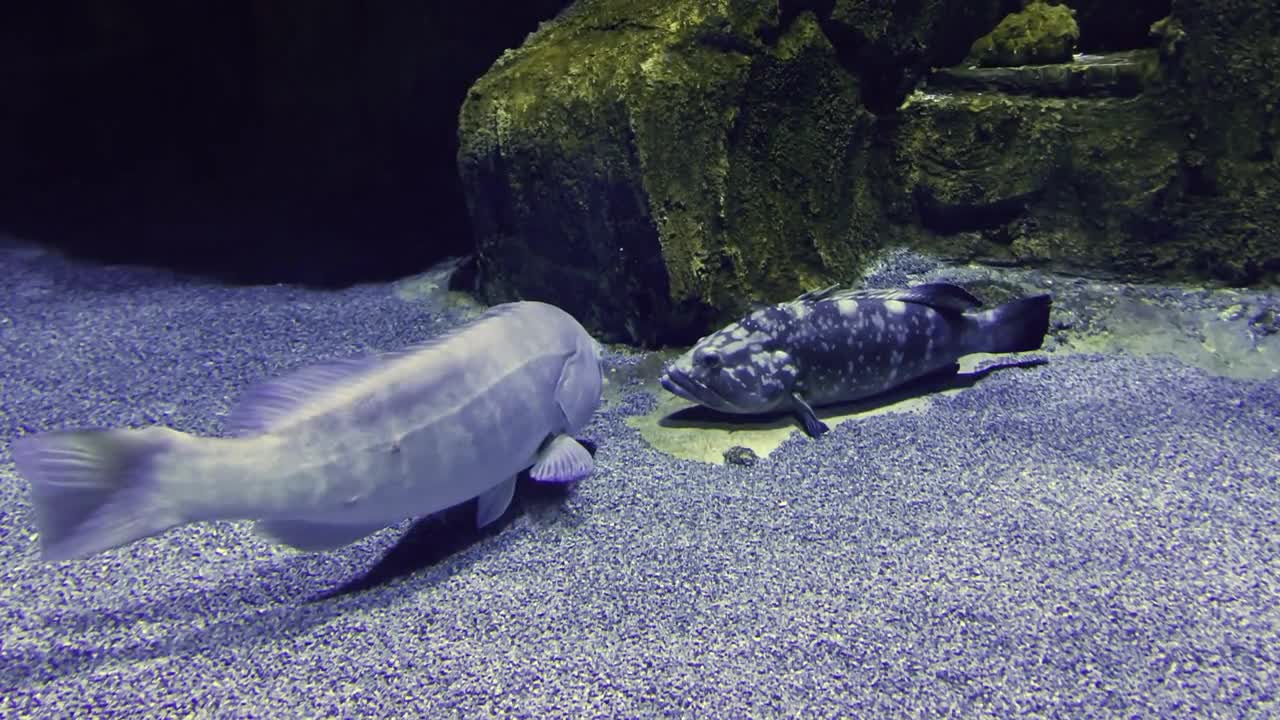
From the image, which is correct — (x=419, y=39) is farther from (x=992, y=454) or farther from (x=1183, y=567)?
(x=1183, y=567)

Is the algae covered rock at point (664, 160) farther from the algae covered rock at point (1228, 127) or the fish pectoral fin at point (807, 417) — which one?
the algae covered rock at point (1228, 127)

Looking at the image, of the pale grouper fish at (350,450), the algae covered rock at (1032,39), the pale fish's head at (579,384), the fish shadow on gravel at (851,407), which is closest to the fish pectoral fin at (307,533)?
the pale grouper fish at (350,450)

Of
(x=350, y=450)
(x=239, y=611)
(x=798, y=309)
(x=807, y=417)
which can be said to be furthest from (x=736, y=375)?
(x=239, y=611)

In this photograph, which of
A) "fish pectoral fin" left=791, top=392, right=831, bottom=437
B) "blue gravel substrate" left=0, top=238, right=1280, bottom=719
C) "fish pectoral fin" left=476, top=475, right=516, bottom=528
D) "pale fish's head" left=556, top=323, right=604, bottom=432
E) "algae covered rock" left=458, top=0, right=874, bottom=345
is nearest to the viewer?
"blue gravel substrate" left=0, top=238, right=1280, bottom=719

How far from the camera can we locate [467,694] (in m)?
2.29

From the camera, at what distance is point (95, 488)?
2109 millimetres

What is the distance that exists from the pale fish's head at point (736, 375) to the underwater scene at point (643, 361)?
0.9 inches

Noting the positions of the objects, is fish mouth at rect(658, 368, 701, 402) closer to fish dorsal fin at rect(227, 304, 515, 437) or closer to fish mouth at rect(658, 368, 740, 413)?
fish mouth at rect(658, 368, 740, 413)

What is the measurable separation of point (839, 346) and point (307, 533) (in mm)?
2909

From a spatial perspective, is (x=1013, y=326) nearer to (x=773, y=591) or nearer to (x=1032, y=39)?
(x=1032, y=39)

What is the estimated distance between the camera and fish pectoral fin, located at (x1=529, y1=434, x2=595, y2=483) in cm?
310

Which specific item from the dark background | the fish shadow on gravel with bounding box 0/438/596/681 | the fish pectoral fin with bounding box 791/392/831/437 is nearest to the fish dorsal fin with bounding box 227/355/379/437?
the fish shadow on gravel with bounding box 0/438/596/681

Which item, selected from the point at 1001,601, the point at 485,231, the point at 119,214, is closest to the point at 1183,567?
the point at 1001,601

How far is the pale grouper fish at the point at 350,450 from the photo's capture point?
2121 millimetres
